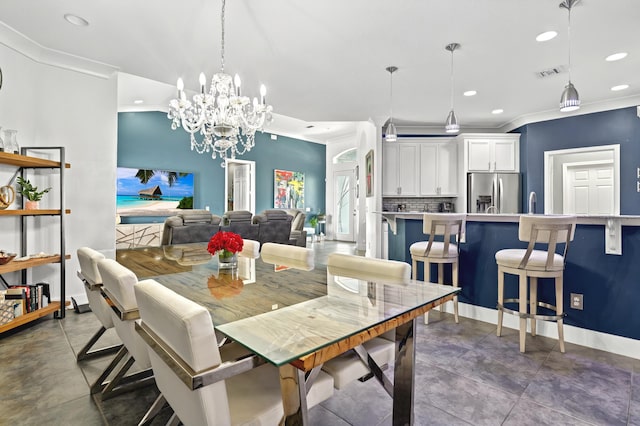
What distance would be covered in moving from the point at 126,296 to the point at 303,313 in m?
0.77

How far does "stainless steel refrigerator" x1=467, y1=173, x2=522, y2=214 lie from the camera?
6012mm

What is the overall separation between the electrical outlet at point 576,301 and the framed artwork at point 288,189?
7.49 m

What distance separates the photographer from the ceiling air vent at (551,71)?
372 centimetres

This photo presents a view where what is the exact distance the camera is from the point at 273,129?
8.80 metres

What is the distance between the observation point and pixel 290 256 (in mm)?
2283

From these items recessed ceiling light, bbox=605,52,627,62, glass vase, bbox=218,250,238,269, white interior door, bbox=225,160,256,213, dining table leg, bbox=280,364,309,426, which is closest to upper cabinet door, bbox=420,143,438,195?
recessed ceiling light, bbox=605,52,627,62

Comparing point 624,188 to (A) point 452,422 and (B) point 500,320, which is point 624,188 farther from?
(A) point 452,422

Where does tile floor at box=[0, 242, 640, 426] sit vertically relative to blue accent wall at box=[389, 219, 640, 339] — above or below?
below

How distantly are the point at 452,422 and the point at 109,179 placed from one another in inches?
160

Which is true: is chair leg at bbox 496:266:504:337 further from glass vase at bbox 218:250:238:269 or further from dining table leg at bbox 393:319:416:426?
glass vase at bbox 218:250:238:269

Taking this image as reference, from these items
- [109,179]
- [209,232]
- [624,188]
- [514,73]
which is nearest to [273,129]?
[209,232]

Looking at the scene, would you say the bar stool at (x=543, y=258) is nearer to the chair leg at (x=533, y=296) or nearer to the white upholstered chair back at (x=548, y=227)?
the white upholstered chair back at (x=548, y=227)

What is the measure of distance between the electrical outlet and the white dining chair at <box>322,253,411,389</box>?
1.85 metres

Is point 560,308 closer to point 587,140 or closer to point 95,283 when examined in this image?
point 95,283
